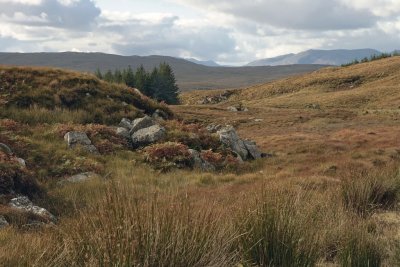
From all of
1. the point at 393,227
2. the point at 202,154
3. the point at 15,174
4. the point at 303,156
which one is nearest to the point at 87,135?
the point at 202,154

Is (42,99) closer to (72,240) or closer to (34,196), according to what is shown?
(34,196)

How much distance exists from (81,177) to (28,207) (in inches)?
122

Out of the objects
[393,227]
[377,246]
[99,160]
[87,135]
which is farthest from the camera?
[87,135]

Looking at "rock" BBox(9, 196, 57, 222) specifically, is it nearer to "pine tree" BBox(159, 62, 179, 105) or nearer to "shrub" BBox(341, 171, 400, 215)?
"shrub" BBox(341, 171, 400, 215)

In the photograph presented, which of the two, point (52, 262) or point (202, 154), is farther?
point (202, 154)

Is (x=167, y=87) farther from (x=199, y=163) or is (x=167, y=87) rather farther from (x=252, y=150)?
(x=199, y=163)

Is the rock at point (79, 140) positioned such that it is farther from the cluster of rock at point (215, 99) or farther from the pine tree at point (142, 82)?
the cluster of rock at point (215, 99)

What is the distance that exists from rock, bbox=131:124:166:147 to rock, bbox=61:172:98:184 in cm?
459

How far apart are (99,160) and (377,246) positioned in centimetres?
997

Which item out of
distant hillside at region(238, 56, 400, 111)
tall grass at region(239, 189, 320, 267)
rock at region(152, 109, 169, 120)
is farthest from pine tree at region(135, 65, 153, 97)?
tall grass at region(239, 189, 320, 267)

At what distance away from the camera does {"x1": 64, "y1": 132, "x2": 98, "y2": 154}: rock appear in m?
14.6

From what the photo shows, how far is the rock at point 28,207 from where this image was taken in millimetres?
8171

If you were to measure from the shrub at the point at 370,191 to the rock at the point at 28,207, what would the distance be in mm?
5062

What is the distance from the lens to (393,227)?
6.70 metres
